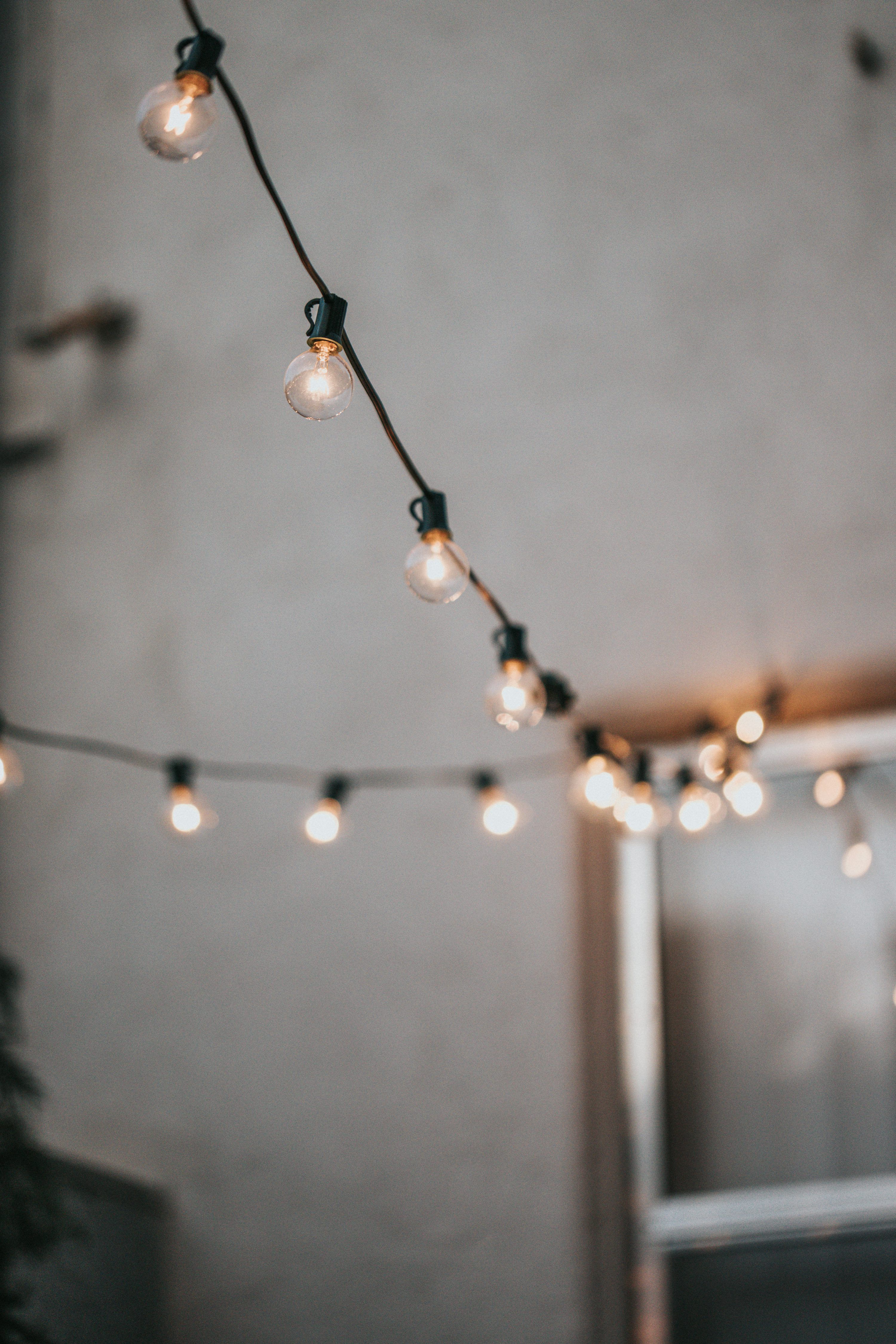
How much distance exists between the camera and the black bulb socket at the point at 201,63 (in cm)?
117

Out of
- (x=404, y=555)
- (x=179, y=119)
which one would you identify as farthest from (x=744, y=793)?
(x=179, y=119)

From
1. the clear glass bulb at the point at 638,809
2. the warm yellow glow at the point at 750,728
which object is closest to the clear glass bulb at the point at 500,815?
the clear glass bulb at the point at 638,809

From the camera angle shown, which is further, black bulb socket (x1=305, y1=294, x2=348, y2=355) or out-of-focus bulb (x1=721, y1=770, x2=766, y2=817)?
out-of-focus bulb (x1=721, y1=770, x2=766, y2=817)

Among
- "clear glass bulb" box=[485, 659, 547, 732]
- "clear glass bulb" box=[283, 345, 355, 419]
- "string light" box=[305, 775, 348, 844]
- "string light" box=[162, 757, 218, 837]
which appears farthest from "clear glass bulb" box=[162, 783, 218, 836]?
"clear glass bulb" box=[283, 345, 355, 419]

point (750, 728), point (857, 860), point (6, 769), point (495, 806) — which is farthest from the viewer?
point (750, 728)

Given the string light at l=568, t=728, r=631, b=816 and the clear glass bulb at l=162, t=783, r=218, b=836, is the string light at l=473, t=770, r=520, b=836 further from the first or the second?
the clear glass bulb at l=162, t=783, r=218, b=836

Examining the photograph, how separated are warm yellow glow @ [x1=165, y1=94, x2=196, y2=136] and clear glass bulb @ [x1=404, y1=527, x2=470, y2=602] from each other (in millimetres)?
574

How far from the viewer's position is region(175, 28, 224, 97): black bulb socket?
1.17 m

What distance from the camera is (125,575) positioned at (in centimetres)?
412

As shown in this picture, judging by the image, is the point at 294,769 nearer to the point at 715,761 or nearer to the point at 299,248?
the point at 715,761

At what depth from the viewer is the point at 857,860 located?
2818 millimetres

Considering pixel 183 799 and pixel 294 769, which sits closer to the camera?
pixel 183 799

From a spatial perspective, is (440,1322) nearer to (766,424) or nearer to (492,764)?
(492,764)

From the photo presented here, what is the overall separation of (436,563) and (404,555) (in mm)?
2171
